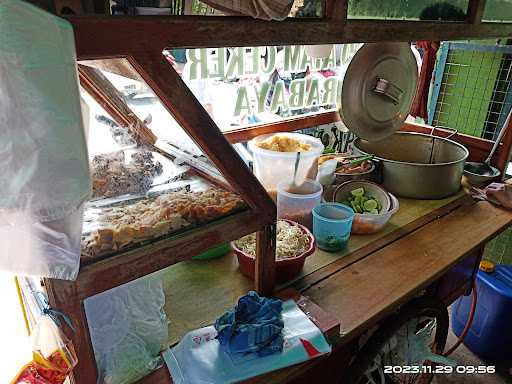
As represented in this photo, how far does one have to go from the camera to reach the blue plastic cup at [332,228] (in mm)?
1497

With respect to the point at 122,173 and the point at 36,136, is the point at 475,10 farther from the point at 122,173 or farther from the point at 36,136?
the point at 36,136

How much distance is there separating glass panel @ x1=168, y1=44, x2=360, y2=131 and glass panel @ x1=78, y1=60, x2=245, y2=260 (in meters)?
0.59

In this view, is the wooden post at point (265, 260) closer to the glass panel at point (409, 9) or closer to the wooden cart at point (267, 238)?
the wooden cart at point (267, 238)

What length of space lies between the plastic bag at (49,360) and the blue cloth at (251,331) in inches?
14.8

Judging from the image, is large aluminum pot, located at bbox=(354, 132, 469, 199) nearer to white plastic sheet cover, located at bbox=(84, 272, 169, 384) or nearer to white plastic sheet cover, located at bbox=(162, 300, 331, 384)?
white plastic sheet cover, located at bbox=(162, 300, 331, 384)

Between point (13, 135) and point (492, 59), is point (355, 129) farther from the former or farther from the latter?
point (492, 59)

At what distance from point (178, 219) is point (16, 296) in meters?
0.67

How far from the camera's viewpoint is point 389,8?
1213mm

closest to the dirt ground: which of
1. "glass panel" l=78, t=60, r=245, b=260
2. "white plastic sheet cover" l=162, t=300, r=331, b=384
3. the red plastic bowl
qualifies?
the red plastic bowl

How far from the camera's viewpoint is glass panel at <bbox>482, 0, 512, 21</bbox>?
5.03 feet

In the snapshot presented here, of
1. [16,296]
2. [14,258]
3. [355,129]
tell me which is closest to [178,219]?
[14,258]

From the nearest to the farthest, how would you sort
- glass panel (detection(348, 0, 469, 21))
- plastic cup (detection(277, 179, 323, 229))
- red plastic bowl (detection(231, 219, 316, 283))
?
glass panel (detection(348, 0, 469, 21)) < red plastic bowl (detection(231, 219, 316, 283)) < plastic cup (detection(277, 179, 323, 229))

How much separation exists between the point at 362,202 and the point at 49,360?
1.39 metres

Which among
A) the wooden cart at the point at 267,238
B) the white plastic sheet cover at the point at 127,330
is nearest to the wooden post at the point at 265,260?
the wooden cart at the point at 267,238
